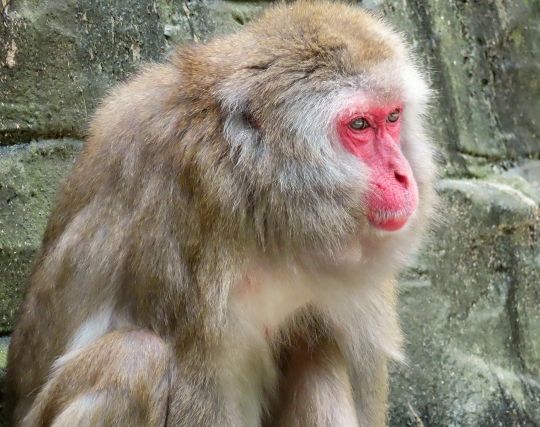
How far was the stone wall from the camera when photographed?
4.43 metres

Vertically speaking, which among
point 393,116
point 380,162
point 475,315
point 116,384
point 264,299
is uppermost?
point 393,116

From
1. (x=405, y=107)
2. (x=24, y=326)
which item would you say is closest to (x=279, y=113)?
(x=405, y=107)

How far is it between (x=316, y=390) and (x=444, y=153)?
2191mm

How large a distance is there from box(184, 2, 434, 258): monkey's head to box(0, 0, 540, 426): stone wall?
1.49 metres

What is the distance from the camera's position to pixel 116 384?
3.05 meters

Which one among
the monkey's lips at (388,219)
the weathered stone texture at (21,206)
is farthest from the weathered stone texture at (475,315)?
the weathered stone texture at (21,206)

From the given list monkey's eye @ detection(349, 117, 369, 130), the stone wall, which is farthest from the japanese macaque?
the stone wall

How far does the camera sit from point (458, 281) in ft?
16.8

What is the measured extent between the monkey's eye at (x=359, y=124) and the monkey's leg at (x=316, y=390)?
92 cm

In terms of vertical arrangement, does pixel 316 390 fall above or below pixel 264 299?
below

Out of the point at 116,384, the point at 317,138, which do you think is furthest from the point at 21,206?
the point at 317,138

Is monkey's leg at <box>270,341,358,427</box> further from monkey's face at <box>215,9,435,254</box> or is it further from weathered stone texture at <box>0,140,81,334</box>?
weathered stone texture at <box>0,140,81,334</box>

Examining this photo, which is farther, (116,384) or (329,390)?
(329,390)

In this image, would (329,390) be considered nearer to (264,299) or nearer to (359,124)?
(264,299)
